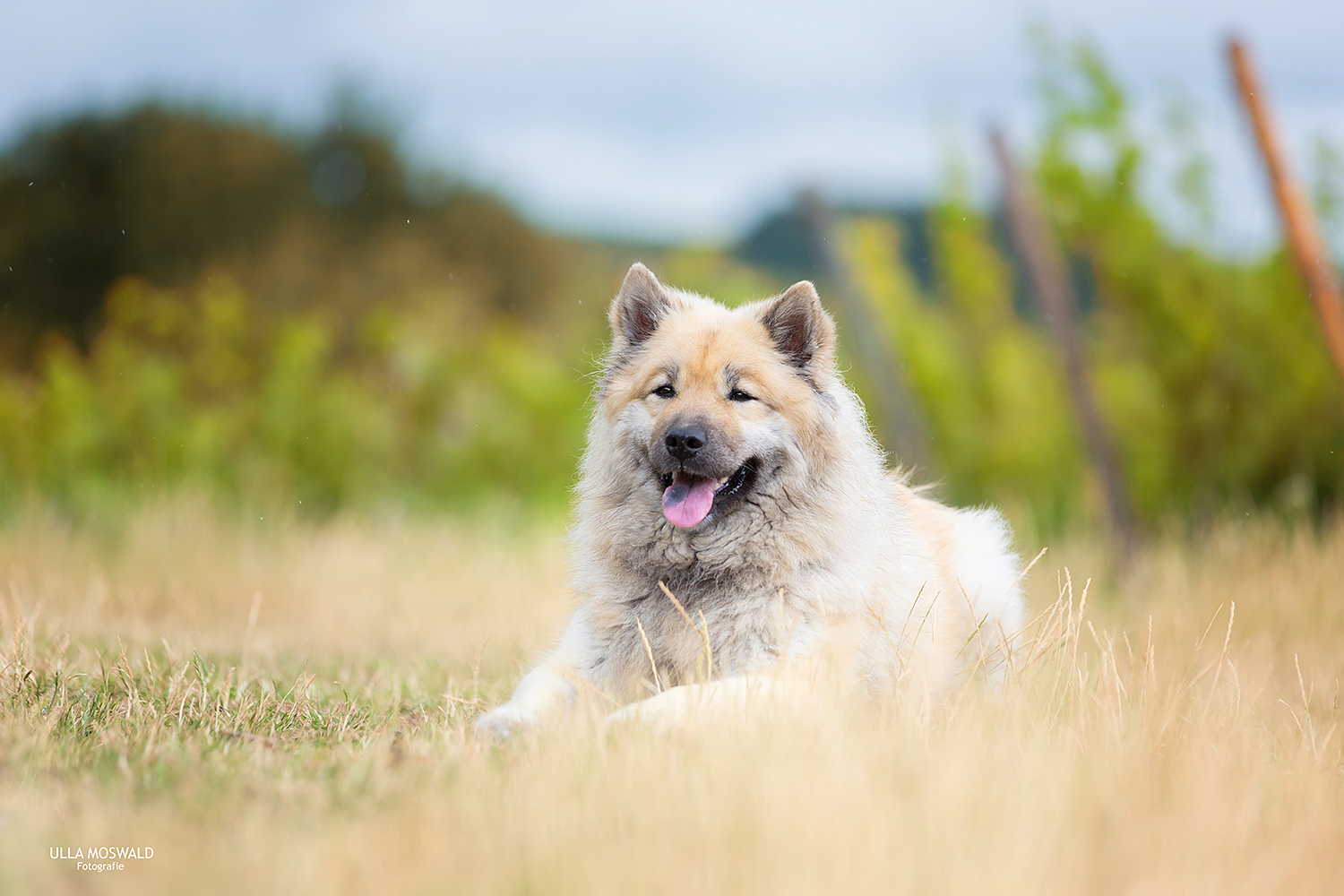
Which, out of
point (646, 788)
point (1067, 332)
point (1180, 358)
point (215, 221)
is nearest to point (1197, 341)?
point (1180, 358)

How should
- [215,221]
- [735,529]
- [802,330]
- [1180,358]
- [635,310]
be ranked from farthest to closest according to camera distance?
[215,221], [1180,358], [635,310], [802,330], [735,529]

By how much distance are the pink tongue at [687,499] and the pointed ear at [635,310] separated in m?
0.71

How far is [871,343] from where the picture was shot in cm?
971

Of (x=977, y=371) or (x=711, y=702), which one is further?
(x=977, y=371)

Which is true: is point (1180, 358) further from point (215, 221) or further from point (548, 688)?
point (215, 221)

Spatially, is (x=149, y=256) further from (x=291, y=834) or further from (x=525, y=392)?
(x=291, y=834)

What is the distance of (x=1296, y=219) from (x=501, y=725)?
5565 millimetres

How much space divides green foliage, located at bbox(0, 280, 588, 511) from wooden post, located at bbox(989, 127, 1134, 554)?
5232 millimetres

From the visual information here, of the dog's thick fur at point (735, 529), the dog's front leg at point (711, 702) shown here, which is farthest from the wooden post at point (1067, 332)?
the dog's front leg at point (711, 702)

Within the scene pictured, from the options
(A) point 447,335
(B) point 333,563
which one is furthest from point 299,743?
(A) point 447,335

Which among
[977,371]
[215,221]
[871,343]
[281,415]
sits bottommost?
[977,371]

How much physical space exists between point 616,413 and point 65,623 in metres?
3.23

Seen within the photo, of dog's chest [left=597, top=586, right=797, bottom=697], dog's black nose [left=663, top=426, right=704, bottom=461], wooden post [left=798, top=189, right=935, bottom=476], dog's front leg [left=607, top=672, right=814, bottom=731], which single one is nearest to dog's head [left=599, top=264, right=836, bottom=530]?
dog's black nose [left=663, top=426, right=704, bottom=461]

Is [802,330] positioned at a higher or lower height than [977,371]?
higher
